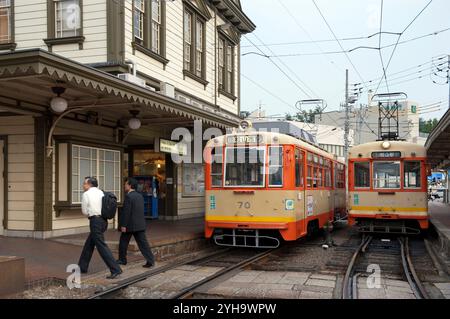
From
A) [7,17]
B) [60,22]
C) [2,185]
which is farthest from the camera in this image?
[7,17]

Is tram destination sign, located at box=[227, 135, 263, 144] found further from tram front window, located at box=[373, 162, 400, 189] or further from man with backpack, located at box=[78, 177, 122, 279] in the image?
tram front window, located at box=[373, 162, 400, 189]

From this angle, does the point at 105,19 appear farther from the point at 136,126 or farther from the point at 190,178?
the point at 190,178

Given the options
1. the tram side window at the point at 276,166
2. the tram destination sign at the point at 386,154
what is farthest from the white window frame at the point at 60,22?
the tram destination sign at the point at 386,154

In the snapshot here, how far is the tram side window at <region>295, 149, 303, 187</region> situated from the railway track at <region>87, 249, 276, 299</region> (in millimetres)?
1824

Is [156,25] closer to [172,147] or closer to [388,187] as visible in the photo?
[172,147]

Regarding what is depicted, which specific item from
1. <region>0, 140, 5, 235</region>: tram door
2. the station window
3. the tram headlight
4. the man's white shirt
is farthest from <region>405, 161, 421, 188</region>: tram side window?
<region>0, 140, 5, 235</region>: tram door

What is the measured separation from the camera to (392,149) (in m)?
15.7

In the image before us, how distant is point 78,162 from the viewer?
12.3 m

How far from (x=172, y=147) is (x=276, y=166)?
5.43 m

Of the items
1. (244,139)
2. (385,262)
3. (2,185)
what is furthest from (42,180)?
(385,262)

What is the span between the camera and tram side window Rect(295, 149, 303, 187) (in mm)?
12117

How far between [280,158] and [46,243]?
5450mm

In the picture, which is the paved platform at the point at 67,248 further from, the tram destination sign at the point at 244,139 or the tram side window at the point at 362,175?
the tram side window at the point at 362,175

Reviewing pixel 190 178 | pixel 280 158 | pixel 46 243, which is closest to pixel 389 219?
pixel 280 158
